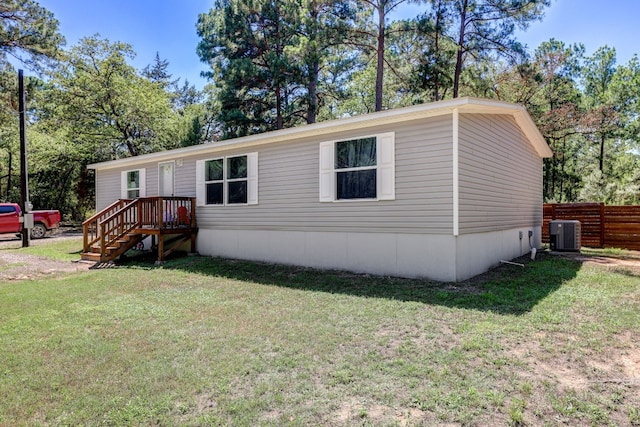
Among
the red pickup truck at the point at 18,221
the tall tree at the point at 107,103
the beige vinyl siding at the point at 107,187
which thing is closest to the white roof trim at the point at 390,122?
the beige vinyl siding at the point at 107,187

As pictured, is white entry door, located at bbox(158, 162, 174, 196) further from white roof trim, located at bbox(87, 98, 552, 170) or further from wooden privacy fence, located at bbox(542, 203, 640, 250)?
wooden privacy fence, located at bbox(542, 203, 640, 250)

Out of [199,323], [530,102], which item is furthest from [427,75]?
[199,323]

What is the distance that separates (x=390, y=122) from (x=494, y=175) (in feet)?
8.67

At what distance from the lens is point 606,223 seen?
11133 mm

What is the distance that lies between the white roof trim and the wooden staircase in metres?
1.64

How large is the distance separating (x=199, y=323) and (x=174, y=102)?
3179 centimetres

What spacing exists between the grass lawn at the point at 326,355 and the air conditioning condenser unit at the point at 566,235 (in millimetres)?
4820

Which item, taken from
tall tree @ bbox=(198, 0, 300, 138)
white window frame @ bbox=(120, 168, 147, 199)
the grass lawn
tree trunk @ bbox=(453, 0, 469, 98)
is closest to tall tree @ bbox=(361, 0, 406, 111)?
tree trunk @ bbox=(453, 0, 469, 98)

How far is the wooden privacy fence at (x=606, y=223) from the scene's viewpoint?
10750 millimetres

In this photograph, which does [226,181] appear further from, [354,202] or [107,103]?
[107,103]

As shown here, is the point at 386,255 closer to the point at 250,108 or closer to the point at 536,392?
the point at 536,392

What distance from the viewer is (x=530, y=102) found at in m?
18.2

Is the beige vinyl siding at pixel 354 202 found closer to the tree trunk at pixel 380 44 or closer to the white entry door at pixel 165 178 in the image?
the white entry door at pixel 165 178

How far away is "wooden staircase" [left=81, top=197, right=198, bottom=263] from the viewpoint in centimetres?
895
